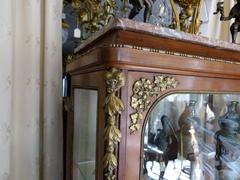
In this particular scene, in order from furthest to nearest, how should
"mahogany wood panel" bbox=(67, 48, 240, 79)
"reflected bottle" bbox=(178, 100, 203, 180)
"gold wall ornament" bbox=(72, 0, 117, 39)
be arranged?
"gold wall ornament" bbox=(72, 0, 117, 39), "reflected bottle" bbox=(178, 100, 203, 180), "mahogany wood panel" bbox=(67, 48, 240, 79)

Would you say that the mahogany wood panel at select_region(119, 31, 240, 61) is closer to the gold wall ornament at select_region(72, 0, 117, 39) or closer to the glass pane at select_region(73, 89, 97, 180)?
the glass pane at select_region(73, 89, 97, 180)

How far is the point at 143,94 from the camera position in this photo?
0.50 meters

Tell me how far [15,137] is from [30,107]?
0.11m

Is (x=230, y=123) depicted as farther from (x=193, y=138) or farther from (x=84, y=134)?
(x=84, y=134)

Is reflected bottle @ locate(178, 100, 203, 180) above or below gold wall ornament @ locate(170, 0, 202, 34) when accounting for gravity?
below

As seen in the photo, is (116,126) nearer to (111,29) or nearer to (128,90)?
(128,90)

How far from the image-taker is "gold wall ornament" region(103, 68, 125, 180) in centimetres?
46

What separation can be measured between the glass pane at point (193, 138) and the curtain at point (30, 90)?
48 centimetres

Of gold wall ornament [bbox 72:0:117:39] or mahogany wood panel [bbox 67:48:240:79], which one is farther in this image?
gold wall ornament [bbox 72:0:117:39]

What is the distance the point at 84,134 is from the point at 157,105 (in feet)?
0.88

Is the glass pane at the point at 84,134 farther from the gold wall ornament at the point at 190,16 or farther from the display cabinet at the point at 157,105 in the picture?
the gold wall ornament at the point at 190,16

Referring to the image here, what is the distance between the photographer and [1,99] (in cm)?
82

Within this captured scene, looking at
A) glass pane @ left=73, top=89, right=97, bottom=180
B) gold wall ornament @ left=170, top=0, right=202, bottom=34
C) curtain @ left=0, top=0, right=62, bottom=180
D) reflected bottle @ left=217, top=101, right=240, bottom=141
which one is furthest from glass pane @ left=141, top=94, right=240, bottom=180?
curtain @ left=0, top=0, right=62, bottom=180

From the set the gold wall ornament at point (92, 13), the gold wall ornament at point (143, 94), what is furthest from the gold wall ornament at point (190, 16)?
the gold wall ornament at point (143, 94)
